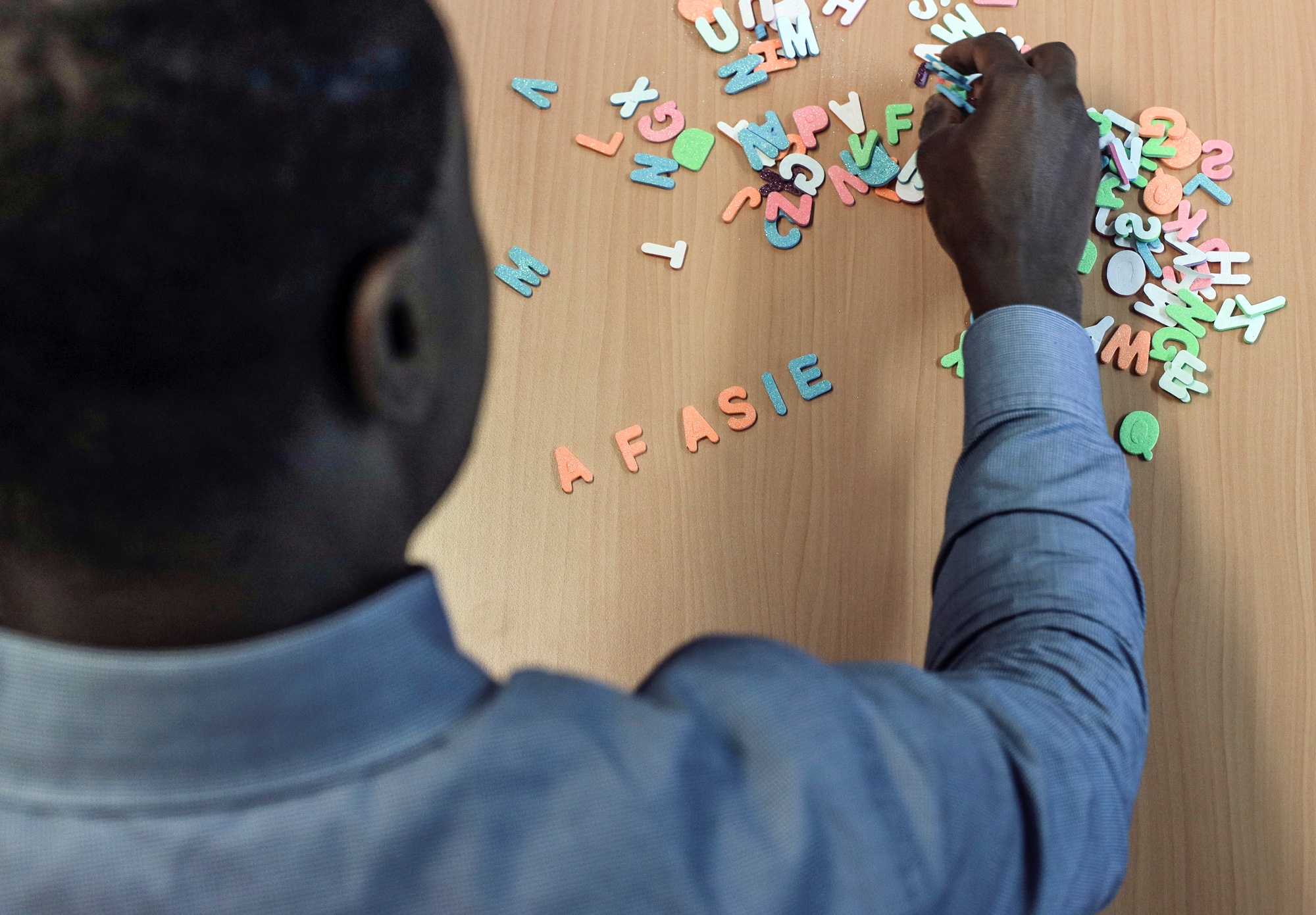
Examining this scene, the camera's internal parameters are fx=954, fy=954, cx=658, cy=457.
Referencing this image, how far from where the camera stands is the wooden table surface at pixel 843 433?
0.73 metres

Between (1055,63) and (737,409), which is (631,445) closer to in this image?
(737,409)

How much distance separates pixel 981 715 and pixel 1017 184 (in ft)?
1.37

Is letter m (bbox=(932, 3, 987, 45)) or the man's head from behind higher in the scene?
letter m (bbox=(932, 3, 987, 45))

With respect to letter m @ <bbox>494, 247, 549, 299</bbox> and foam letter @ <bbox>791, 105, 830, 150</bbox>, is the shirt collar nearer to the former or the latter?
letter m @ <bbox>494, 247, 549, 299</bbox>

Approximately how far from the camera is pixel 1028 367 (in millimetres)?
650

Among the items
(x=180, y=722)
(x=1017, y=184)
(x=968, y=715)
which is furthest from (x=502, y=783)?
(x=1017, y=184)

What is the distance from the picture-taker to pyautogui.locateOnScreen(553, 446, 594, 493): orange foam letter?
774 millimetres

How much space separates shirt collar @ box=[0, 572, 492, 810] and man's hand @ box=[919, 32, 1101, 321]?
1.76ft

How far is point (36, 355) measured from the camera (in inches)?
12.5

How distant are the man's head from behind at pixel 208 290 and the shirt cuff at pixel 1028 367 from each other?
0.41 metres

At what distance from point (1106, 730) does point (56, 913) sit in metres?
0.49

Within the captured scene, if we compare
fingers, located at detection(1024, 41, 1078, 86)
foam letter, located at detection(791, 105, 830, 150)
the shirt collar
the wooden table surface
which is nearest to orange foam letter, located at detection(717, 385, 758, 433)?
the wooden table surface

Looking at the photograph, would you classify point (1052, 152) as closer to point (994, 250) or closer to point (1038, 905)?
point (994, 250)

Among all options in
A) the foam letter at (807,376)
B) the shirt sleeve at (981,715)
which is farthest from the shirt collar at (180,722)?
the foam letter at (807,376)
